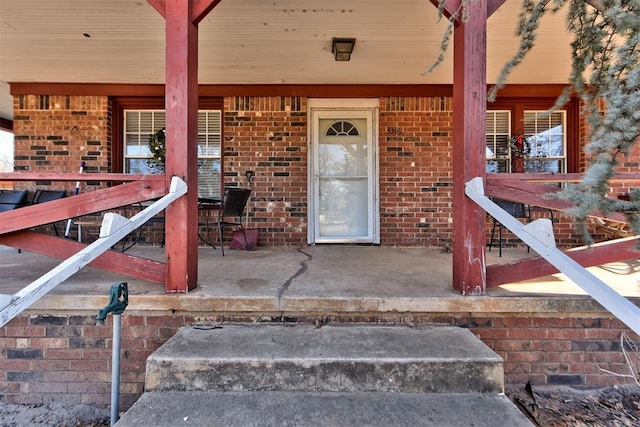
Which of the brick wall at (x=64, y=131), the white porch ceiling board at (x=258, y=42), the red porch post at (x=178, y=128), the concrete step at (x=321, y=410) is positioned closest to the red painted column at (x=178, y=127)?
the red porch post at (x=178, y=128)

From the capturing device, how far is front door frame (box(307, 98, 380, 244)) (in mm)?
4582

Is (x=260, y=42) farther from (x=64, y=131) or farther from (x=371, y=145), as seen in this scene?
(x=64, y=131)

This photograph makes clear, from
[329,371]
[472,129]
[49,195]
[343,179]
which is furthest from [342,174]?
→ [49,195]

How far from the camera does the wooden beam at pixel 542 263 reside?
81.3 inches

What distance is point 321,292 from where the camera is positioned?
6.97 feet

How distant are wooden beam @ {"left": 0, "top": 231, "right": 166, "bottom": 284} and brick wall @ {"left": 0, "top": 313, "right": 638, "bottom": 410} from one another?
0.27 m

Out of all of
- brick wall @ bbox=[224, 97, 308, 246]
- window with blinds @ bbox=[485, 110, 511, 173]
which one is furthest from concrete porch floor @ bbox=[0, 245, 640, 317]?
window with blinds @ bbox=[485, 110, 511, 173]

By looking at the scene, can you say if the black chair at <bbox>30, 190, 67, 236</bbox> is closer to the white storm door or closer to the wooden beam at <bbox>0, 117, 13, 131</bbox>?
the white storm door

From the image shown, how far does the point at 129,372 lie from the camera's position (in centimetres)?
201

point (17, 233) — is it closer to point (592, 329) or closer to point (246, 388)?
point (246, 388)

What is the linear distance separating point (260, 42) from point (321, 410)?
11.2ft

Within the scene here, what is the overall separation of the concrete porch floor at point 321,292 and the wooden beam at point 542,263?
0.31 feet

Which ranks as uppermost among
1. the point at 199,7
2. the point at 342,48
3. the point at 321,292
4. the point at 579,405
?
the point at 342,48

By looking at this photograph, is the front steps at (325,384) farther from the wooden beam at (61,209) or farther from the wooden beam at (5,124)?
the wooden beam at (5,124)
